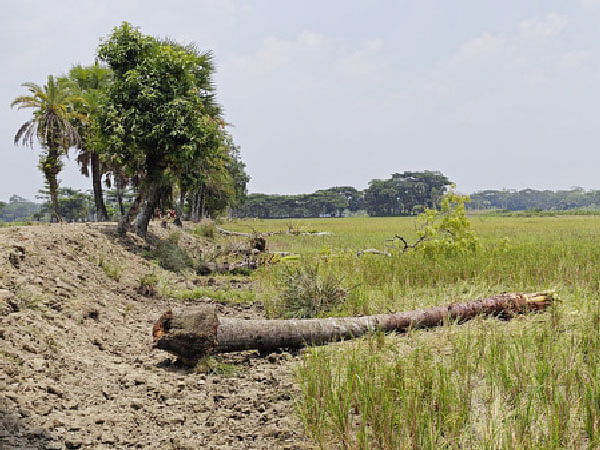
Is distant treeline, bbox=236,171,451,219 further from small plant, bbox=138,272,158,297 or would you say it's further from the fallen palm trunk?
the fallen palm trunk

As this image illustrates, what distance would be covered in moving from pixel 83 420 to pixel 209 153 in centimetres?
1129

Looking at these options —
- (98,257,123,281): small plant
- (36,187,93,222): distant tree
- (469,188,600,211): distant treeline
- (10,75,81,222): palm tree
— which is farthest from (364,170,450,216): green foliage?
(98,257,123,281): small plant

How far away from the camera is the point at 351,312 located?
6.34 metres

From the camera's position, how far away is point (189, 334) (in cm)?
479

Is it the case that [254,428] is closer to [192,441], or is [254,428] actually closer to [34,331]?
[192,441]

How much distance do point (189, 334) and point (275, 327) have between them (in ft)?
3.46

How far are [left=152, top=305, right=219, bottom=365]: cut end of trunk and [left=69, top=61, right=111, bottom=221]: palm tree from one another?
2330 centimetres

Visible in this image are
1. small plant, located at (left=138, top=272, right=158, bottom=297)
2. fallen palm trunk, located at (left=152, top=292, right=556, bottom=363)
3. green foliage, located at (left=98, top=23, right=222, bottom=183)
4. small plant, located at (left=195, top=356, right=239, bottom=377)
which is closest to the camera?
small plant, located at (left=195, top=356, right=239, bottom=377)

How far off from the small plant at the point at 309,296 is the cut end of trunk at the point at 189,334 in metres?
2.00

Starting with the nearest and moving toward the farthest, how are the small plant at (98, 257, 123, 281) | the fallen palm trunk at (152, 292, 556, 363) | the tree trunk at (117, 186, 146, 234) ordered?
the fallen palm trunk at (152, 292, 556, 363)
the small plant at (98, 257, 123, 281)
the tree trunk at (117, 186, 146, 234)

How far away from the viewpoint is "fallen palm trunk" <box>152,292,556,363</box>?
4836 millimetres

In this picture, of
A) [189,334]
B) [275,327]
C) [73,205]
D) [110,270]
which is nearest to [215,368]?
[189,334]

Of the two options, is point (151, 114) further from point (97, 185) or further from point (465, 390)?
point (97, 185)

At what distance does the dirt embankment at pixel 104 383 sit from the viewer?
3.33 metres
